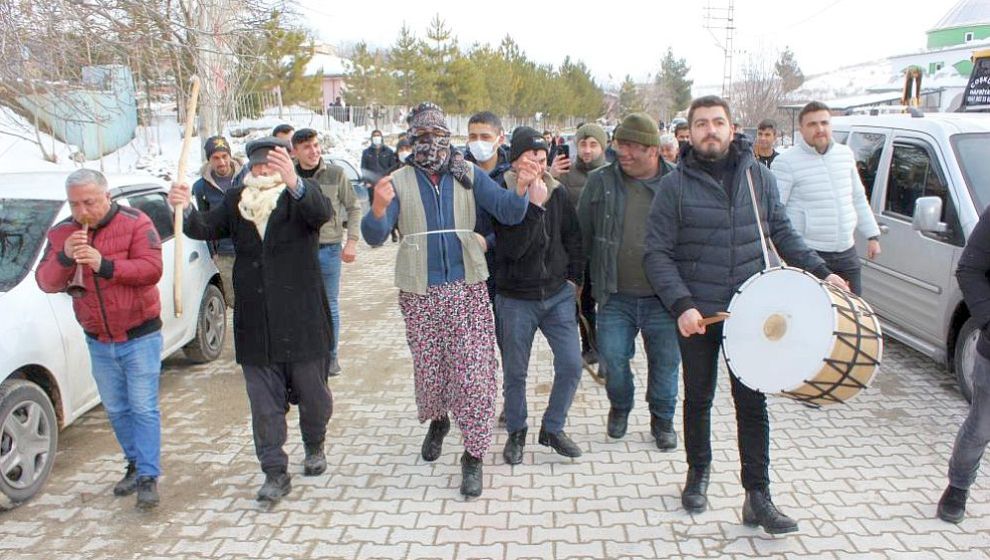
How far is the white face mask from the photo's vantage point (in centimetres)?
455

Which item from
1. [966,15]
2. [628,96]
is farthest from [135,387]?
[628,96]

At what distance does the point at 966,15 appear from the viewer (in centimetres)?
6956

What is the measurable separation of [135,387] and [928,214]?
15.9 ft

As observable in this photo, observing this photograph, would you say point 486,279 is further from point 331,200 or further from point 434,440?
point 331,200

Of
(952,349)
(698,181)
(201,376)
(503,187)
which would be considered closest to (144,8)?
(201,376)

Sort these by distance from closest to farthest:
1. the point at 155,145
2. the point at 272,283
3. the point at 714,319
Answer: the point at 714,319
the point at 272,283
the point at 155,145

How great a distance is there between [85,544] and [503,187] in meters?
2.81

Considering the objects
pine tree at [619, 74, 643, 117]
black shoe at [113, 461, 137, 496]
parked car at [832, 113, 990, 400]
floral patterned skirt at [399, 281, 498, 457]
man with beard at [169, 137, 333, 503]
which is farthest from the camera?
pine tree at [619, 74, 643, 117]

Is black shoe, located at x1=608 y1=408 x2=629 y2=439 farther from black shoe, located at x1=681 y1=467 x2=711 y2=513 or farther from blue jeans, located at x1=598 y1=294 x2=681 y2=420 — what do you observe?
black shoe, located at x1=681 y1=467 x2=711 y2=513

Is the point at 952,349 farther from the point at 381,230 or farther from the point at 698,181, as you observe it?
the point at 381,230

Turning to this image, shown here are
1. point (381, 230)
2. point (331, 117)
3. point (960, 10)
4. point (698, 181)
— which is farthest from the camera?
point (960, 10)

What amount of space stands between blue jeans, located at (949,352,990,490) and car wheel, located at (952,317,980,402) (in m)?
1.61

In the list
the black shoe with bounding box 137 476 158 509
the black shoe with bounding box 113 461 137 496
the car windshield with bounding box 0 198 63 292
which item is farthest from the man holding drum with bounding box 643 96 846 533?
the car windshield with bounding box 0 198 63 292

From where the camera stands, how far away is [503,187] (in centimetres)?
442
